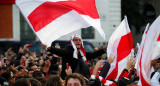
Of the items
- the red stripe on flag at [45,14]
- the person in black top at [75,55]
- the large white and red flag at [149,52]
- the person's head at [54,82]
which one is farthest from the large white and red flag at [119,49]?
the large white and red flag at [149,52]

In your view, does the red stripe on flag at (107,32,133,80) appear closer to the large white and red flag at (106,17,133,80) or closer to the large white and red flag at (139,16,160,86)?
the large white and red flag at (106,17,133,80)

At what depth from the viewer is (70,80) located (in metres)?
5.33

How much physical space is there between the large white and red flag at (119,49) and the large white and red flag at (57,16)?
63 cm

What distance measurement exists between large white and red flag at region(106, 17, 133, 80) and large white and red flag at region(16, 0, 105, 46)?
2.06 feet

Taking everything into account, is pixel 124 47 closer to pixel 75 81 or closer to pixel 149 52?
pixel 75 81

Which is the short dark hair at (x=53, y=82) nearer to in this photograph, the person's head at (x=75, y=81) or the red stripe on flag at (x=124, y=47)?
the person's head at (x=75, y=81)

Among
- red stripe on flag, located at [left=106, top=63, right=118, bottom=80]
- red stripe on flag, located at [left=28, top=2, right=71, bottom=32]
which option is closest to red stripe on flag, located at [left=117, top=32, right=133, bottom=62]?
red stripe on flag, located at [left=106, top=63, right=118, bottom=80]

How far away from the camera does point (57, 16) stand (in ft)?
25.0

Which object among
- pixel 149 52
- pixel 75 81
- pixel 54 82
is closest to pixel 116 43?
pixel 54 82

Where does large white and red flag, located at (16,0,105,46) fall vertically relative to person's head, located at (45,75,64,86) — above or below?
above

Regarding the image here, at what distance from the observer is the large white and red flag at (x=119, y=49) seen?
7.38m

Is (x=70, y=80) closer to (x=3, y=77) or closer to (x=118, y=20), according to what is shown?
(x=3, y=77)

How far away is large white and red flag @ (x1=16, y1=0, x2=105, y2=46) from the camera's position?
740 cm

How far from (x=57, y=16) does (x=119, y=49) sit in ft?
4.38
